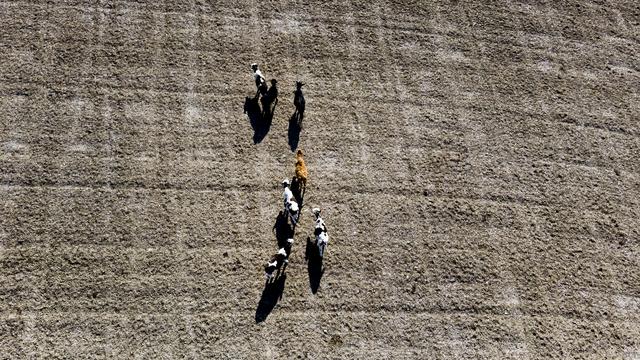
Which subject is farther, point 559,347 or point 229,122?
point 229,122

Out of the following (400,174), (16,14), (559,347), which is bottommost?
(559,347)

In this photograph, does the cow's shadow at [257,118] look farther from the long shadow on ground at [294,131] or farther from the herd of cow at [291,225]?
the herd of cow at [291,225]

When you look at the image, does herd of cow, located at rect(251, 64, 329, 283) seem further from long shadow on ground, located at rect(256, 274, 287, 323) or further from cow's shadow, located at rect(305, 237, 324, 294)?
long shadow on ground, located at rect(256, 274, 287, 323)

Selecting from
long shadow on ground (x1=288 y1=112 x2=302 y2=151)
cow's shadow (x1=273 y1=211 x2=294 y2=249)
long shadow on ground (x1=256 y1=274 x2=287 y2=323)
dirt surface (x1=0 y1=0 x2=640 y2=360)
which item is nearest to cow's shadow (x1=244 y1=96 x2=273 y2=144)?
dirt surface (x1=0 y1=0 x2=640 y2=360)

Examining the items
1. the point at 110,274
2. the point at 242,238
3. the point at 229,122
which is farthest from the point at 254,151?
the point at 110,274

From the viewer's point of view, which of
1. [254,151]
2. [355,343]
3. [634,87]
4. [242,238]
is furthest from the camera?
[634,87]

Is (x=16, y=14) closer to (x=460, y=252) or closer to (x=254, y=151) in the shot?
(x=254, y=151)
